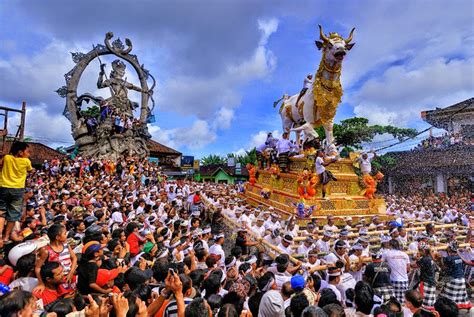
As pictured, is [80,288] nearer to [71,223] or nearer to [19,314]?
[19,314]

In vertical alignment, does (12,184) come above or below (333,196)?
above

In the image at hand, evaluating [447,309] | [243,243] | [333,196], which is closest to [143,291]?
[447,309]

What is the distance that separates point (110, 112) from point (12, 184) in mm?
25312

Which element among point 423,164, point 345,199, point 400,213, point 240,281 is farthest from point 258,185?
point 423,164

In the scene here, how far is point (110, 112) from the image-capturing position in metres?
28.2

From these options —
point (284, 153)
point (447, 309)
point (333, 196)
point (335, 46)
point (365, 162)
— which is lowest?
point (447, 309)

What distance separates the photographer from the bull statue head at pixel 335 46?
10.6 m

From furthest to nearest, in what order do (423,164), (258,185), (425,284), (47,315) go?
1. (423,164)
2. (258,185)
3. (425,284)
4. (47,315)

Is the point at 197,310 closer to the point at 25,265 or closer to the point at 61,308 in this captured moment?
the point at 61,308

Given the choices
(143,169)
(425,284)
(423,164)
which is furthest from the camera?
(423,164)

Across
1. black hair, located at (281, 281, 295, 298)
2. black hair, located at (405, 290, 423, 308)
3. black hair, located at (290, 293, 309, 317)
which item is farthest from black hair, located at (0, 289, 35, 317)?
black hair, located at (405, 290, 423, 308)

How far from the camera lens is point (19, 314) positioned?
200 cm

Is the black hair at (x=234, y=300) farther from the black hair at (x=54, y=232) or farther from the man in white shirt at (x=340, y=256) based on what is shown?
the man in white shirt at (x=340, y=256)

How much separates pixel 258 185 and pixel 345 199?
17.1 feet
